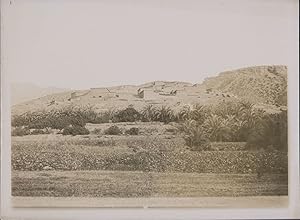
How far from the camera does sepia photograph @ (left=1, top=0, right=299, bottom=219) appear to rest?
1.47 meters

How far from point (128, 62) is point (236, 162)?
429 mm

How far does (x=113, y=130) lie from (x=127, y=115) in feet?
0.19

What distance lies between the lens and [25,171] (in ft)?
4.77

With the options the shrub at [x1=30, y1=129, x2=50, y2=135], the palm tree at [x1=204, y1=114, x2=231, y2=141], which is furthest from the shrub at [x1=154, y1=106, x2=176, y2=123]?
the shrub at [x1=30, y1=129, x2=50, y2=135]

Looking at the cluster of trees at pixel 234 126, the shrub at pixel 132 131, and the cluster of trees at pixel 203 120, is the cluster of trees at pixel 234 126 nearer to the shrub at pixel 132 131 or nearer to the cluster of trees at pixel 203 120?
the cluster of trees at pixel 203 120

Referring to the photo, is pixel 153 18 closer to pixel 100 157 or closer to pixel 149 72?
pixel 149 72

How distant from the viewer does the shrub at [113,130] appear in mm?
→ 1494

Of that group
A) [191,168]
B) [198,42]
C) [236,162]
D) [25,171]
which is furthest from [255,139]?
[25,171]

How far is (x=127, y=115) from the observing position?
151 centimetres

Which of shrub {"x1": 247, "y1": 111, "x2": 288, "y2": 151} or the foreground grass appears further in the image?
shrub {"x1": 247, "y1": 111, "x2": 288, "y2": 151}

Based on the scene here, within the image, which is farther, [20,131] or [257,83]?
[257,83]

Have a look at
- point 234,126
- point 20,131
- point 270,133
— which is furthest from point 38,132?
point 270,133

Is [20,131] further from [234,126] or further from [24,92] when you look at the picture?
[234,126]

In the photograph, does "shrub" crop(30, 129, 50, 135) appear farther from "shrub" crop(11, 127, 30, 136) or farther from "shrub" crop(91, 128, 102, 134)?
"shrub" crop(91, 128, 102, 134)
